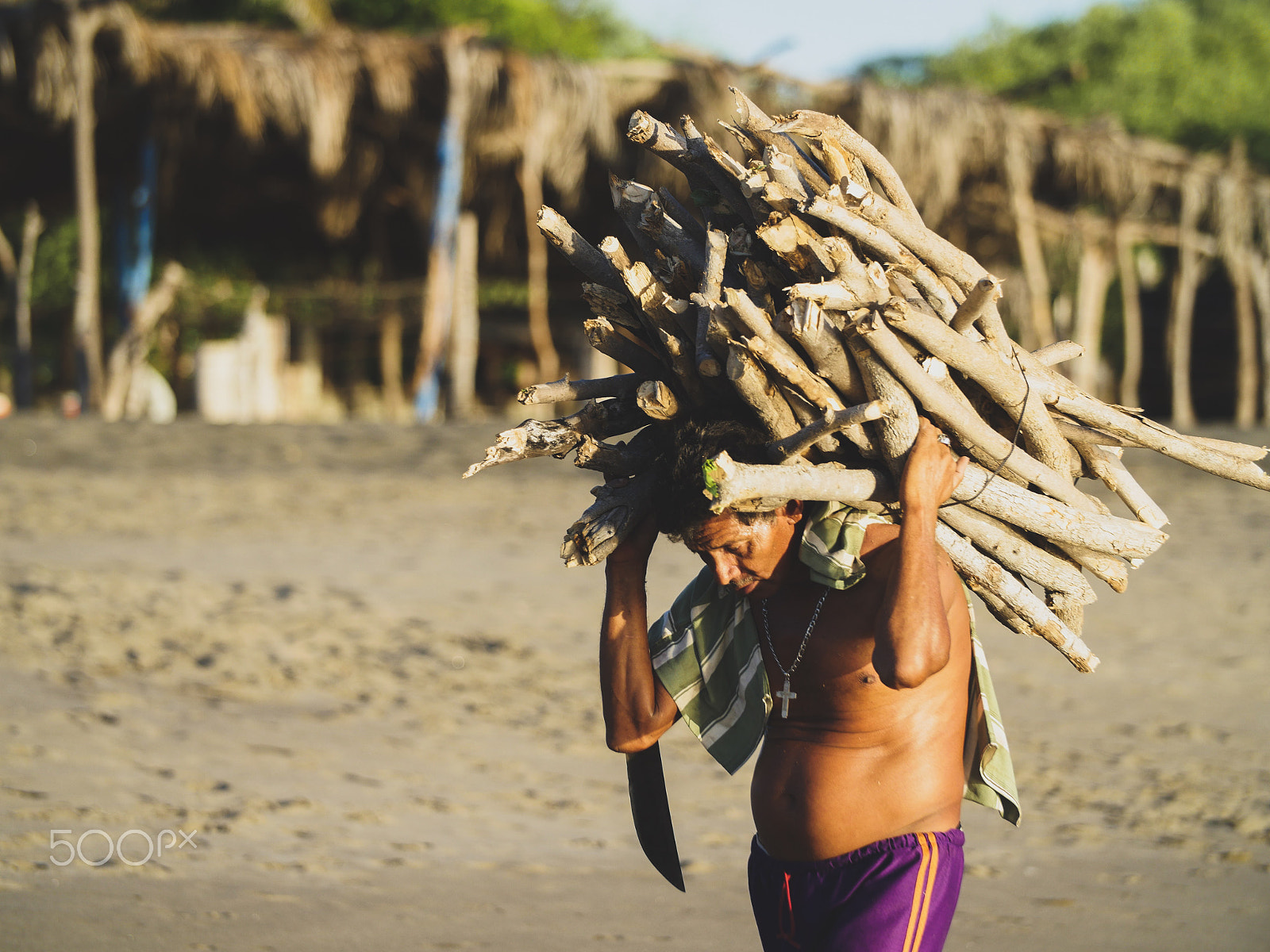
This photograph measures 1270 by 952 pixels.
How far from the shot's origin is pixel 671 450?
6.56 ft

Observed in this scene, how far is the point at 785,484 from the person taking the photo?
177 cm

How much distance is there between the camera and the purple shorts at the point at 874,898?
1926 mm

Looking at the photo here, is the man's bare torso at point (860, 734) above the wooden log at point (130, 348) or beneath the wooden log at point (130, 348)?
above

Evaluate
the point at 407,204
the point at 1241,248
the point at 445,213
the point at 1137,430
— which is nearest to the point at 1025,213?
the point at 1241,248

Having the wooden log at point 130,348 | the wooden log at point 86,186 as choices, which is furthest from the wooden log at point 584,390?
the wooden log at point 130,348

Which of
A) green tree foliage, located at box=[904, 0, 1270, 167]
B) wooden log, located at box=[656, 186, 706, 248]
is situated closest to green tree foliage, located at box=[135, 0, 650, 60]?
green tree foliage, located at box=[904, 0, 1270, 167]

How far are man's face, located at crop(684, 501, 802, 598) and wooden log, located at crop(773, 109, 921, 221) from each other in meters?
0.56

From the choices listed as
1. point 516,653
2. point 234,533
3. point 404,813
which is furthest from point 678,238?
point 234,533

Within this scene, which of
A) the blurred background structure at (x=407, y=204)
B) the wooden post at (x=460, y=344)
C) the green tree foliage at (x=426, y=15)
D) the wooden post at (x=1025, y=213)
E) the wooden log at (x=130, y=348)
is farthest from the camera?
the green tree foliage at (x=426, y=15)

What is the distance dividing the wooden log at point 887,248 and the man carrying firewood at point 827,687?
261 mm

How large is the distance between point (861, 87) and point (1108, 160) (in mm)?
3597

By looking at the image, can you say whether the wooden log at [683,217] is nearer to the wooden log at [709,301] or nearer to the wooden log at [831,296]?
the wooden log at [709,301]

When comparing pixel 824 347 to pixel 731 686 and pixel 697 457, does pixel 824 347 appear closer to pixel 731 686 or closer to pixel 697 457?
pixel 697 457

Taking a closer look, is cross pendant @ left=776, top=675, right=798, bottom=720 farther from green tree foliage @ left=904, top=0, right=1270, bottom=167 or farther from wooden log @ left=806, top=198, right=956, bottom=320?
green tree foliage @ left=904, top=0, right=1270, bottom=167
